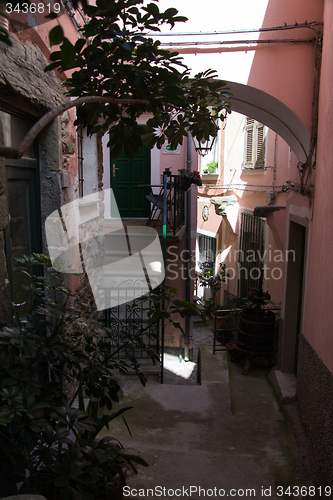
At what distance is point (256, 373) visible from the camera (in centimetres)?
555

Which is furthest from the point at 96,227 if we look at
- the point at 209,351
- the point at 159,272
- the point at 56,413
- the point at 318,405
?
the point at 56,413

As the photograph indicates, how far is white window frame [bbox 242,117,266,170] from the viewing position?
8.70m

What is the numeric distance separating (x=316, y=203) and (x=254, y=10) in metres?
2.30

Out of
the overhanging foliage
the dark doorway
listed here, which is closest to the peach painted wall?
the dark doorway

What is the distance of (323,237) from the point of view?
3.52 meters

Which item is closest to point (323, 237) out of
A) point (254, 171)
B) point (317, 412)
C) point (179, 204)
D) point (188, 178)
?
point (317, 412)

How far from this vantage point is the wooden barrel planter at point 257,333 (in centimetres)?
543

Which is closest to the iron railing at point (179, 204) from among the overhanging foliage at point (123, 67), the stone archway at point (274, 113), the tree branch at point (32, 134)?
the stone archway at point (274, 113)

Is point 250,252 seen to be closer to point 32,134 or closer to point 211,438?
point 211,438

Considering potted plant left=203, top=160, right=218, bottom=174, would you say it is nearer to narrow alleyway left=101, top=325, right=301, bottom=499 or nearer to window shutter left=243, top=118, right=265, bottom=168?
window shutter left=243, top=118, right=265, bottom=168

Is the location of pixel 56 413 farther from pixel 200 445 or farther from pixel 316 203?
pixel 316 203

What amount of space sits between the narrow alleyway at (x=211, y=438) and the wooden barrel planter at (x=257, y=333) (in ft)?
1.20

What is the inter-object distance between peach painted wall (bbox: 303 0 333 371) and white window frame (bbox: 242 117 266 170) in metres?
4.75

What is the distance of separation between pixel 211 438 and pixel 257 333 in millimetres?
1965
